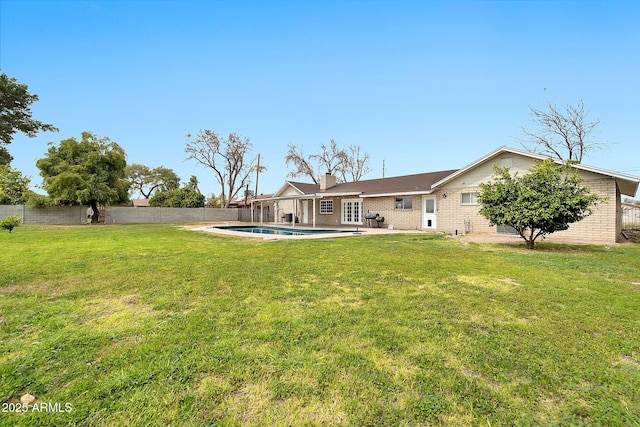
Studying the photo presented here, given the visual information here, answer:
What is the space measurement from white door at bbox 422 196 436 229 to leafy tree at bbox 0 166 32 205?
3432 cm

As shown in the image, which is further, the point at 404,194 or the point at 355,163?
the point at 355,163

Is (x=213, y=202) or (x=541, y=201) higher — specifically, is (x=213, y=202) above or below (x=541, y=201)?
above

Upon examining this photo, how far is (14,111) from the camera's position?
40.2ft

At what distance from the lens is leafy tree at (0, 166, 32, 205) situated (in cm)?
2744

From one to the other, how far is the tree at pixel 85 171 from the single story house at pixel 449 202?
562 inches

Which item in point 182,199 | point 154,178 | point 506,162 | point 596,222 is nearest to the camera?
point 596,222

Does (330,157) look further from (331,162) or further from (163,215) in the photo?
(163,215)

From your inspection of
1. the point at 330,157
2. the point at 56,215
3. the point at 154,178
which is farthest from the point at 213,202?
the point at 56,215

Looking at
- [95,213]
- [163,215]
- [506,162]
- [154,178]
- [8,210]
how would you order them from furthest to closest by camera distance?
[154,178] → [163,215] → [95,213] → [8,210] → [506,162]

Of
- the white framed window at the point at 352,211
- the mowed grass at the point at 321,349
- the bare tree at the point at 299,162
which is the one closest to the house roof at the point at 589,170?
the white framed window at the point at 352,211

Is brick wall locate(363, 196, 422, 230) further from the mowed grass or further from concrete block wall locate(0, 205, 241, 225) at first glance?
concrete block wall locate(0, 205, 241, 225)

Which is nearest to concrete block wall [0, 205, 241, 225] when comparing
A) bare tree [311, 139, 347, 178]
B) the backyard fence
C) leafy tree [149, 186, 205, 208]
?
the backyard fence

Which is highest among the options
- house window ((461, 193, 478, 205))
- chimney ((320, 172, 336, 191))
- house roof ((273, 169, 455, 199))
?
chimney ((320, 172, 336, 191))

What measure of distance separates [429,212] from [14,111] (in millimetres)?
20199
